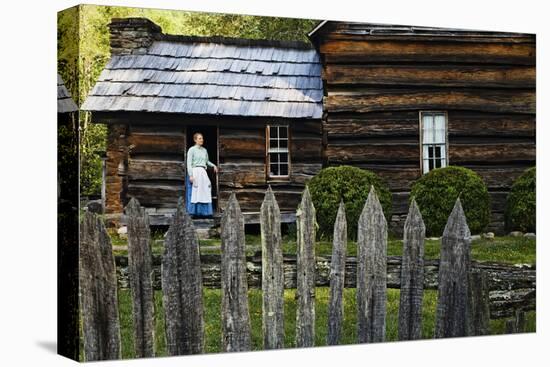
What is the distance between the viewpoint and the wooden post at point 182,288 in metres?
10.8

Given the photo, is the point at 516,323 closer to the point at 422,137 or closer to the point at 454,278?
the point at 454,278

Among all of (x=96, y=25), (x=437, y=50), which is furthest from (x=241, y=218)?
(x=437, y=50)

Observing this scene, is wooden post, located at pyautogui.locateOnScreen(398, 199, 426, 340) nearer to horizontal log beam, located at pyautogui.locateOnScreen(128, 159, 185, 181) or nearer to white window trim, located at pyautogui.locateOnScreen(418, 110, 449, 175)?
white window trim, located at pyautogui.locateOnScreen(418, 110, 449, 175)

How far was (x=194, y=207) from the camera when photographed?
11.4 meters

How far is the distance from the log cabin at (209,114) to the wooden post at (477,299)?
7.50 ft

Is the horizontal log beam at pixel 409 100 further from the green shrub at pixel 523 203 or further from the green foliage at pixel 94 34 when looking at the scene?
the green foliage at pixel 94 34

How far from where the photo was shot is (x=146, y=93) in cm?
1138

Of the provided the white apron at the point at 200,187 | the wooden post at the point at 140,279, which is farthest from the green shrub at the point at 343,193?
the wooden post at the point at 140,279

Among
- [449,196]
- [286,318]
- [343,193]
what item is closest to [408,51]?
[449,196]

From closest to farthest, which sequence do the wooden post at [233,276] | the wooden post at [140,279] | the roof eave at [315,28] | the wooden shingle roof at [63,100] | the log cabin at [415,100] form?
the wooden post at [140,279]
the wooden shingle roof at [63,100]
the wooden post at [233,276]
the roof eave at [315,28]
the log cabin at [415,100]

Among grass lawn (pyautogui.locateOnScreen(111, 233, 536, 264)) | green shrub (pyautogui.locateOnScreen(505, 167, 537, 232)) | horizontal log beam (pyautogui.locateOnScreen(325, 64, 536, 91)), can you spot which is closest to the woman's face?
grass lawn (pyautogui.locateOnScreen(111, 233, 536, 264))

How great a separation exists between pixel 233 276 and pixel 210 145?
4.98 feet

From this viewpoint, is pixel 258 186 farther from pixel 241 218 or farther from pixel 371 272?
pixel 371 272

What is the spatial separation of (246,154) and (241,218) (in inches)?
40.9
